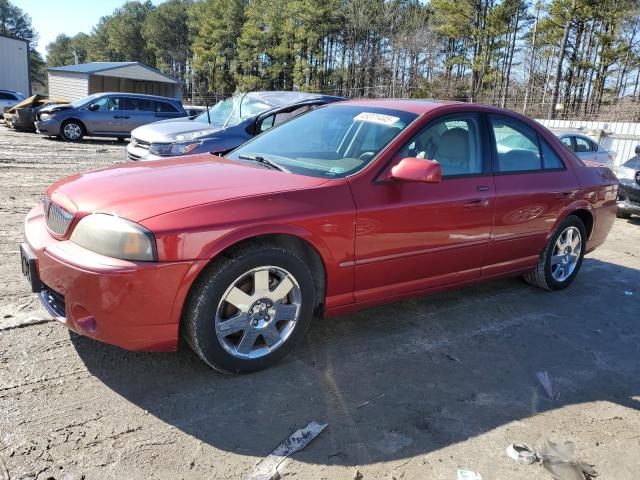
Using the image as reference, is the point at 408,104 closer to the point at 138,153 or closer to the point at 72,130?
the point at 138,153

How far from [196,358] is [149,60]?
8474 centimetres

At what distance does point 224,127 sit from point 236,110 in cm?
85

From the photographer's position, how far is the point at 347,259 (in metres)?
3.10

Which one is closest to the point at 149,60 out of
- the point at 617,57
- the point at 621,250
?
the point at 617,57

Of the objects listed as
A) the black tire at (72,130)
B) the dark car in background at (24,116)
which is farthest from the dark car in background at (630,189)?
the dark car in background at (24,116)

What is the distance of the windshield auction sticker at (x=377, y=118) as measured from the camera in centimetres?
359

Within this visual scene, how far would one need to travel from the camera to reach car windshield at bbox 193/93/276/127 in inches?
329

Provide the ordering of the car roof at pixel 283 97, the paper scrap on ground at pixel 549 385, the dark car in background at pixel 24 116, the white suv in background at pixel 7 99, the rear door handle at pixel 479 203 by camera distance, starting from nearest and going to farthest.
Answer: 1. the paper scrap on ground at pixel 549 385
2. the rear door handle at pixel 479 203
3. the car roof at pixel 283 97
4. the dark car in background at pixel 24 116
5. the white suv in background at pixel 7 99

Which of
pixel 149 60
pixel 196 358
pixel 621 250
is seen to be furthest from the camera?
pixel 149 60

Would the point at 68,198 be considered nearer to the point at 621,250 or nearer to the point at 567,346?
the point at 567,346

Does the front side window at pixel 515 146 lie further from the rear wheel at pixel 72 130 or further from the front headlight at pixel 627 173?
the rear wheel at pixel 72 130

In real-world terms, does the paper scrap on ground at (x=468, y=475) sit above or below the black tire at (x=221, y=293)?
below

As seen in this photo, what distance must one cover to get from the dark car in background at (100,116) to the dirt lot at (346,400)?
544 inches

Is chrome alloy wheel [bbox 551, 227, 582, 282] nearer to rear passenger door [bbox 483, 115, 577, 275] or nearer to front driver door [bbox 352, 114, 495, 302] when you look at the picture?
rear passenger door [bbox 483, 115, 577, 275]
